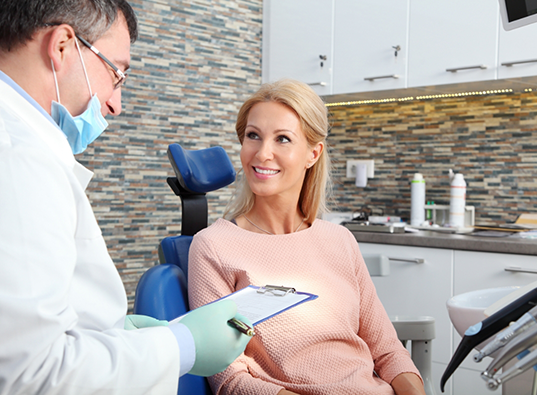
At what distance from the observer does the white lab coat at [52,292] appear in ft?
1.85

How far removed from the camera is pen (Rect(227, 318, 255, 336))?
80cm

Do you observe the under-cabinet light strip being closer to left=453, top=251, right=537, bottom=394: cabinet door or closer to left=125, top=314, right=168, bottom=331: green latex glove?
left=453, top=251, right=537, bottom=394: cabinet door

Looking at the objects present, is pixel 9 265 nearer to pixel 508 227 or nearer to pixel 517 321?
pixel 517 321

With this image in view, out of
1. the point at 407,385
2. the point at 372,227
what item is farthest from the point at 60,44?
the point at 372,227

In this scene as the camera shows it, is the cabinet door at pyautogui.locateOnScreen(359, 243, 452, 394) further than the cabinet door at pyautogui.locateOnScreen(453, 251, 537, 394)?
Yes

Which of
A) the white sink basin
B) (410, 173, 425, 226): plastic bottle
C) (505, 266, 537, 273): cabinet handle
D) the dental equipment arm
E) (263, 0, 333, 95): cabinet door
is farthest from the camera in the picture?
(263, 0, 333, 95): cabinet door

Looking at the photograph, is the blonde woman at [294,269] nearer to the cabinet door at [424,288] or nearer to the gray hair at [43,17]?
the gray hair at [43,17]

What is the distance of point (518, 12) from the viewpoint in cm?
111

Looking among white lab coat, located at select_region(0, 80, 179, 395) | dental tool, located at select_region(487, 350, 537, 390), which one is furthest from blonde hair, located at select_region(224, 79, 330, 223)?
dental tool, located at select_region(487, 350, 537, 390)

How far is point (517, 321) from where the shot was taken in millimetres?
585

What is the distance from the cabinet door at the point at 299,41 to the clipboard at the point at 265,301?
2.10 meters

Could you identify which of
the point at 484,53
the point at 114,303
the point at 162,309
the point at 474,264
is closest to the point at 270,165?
the point at 162,309

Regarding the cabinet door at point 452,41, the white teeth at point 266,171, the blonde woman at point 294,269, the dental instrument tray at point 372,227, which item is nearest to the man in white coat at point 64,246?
the blonde woman at point 294,269

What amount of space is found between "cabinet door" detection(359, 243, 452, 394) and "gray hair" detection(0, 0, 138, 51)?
193 centimetres
